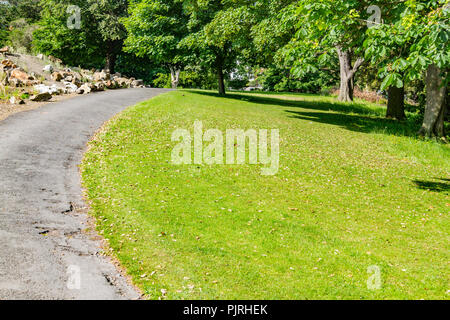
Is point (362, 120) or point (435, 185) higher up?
point (362, 120)

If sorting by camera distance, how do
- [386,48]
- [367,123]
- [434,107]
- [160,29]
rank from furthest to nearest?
[160,29]
[367,123]
[434,107]
[386,48]

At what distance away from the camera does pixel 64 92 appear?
2638 centimetres

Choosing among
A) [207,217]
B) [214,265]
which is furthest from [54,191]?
[214,265]

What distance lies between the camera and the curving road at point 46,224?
6.32m

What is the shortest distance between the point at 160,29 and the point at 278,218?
28.0m

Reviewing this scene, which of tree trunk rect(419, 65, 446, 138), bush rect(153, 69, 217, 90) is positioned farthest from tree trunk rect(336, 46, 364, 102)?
bush rect(153, 69, 217, 90)

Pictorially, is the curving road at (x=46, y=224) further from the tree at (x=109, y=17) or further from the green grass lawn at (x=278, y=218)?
the tree at (x=109, y=17)

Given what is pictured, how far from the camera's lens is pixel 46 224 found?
848 centimetres

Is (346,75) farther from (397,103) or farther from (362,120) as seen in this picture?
(362,120)

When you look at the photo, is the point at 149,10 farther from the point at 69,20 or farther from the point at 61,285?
the point at 61,285

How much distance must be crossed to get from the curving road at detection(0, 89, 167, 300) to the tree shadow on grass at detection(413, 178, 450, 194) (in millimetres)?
11369

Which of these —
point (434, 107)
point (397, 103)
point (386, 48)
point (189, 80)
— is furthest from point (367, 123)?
point (189, 80)

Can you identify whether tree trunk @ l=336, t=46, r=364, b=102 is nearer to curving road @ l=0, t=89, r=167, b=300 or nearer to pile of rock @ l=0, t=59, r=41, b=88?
pile of rock @ l=0, t=59, r=41, b=88

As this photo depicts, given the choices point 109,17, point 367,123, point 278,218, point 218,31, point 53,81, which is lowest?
point 278,218
